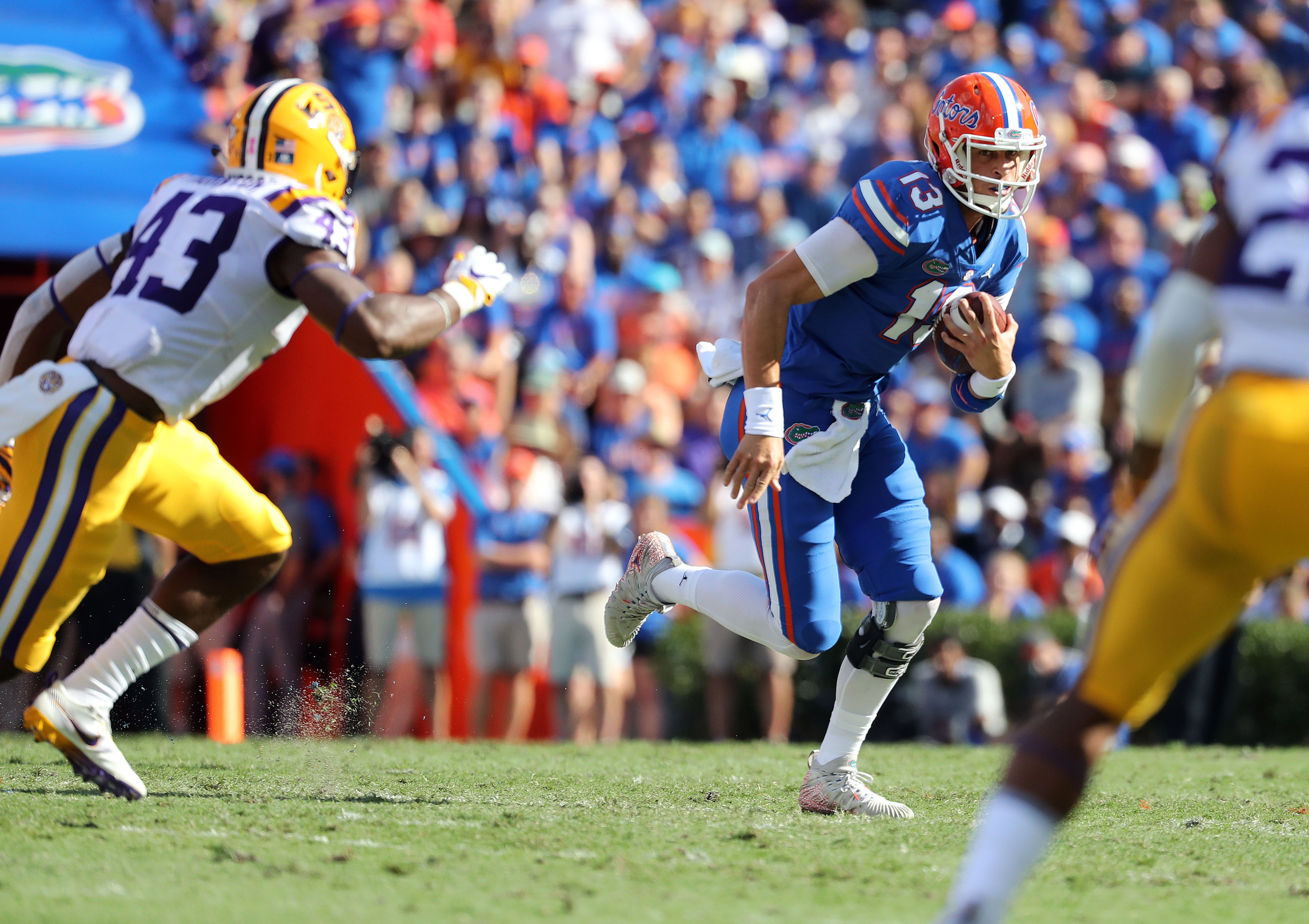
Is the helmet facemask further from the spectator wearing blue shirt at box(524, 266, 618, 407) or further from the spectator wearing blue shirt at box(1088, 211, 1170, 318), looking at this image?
the spectator wearing blue shirt at box(1088, 211, 1170, 318)

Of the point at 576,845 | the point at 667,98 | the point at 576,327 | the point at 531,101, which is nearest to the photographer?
the point at 576,845

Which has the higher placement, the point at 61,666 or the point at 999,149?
the point at 999,149

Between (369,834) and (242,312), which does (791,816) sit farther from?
(242,312)

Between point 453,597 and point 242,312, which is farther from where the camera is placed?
point 453,597

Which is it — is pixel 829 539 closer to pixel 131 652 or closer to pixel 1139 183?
pixel 131 652

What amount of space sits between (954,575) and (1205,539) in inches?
255

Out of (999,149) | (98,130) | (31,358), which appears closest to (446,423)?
(98,130)

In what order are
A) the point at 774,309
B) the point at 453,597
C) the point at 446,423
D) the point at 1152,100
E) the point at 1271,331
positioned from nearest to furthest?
the point at 1271,331 → the point at 774,309 → the point at 453,597 → the point at 446,423 → the point at 1152,100

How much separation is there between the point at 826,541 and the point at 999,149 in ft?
4.20

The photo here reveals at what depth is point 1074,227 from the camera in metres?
11.6

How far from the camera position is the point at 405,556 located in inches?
336

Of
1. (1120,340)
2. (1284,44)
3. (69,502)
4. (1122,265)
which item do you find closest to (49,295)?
(69,502)

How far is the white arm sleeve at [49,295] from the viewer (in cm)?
467

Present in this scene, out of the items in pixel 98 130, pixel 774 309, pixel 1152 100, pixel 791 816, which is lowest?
pixel 791 816
